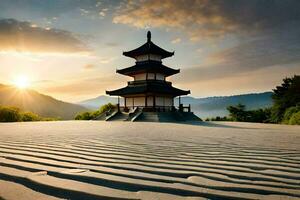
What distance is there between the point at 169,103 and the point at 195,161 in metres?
26.4

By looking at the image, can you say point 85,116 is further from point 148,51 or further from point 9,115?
point 148,51

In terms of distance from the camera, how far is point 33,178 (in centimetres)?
231

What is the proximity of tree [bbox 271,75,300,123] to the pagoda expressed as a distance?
11829mm

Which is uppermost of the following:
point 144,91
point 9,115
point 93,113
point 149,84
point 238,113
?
point 149,84

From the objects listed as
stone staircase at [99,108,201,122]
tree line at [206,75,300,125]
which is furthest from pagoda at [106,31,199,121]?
tree line at [206,75,300,125]

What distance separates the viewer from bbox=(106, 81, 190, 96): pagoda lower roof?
25.9 metres

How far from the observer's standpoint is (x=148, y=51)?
28.7 metres

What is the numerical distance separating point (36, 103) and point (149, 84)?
10661 centimetres

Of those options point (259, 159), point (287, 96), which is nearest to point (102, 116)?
point (287, 96)

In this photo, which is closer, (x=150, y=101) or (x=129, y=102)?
(x=150, y=101)

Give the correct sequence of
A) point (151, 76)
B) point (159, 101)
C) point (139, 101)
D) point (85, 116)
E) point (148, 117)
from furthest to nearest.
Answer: point (85, 116), point (151, 76), point (139, 101), point (159, 101), point (148, 117)

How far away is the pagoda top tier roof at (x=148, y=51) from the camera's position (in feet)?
95.1

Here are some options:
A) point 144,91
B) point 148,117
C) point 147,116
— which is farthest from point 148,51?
point 148,117

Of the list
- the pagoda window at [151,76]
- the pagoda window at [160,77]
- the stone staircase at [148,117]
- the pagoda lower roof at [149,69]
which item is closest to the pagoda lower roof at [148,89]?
the pagoda window at [160,77]
